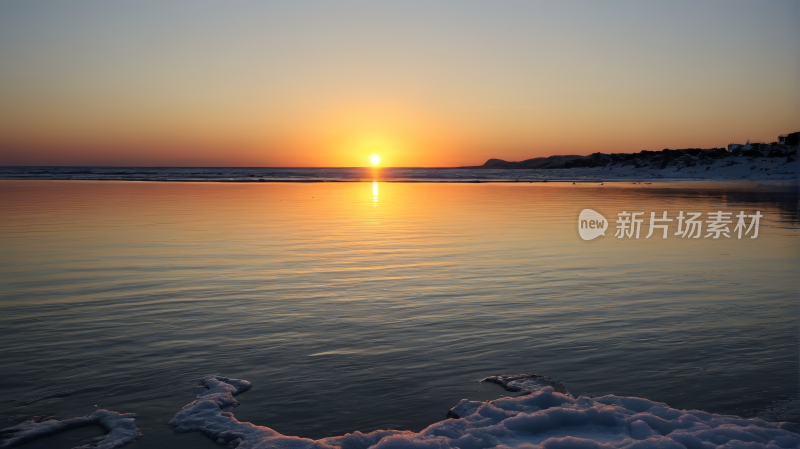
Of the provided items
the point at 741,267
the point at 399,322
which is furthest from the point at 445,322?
the point at 741,267

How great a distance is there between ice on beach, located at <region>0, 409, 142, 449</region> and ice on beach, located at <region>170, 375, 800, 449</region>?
A: 1.17 ft

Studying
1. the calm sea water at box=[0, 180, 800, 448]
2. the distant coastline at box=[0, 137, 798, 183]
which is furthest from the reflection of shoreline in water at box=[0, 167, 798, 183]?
the calm sea water at box=[0, 180, 800, 448]

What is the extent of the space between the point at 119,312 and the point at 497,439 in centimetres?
561

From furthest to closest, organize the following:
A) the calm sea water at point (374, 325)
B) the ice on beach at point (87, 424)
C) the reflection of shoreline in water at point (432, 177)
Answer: the reflection of shoreline in water at point (432, 177) < the calm sea water at point (374, 325) < the ice on beach at point (87, 424)

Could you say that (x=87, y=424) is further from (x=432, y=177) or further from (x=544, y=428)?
(x=432, y=177)

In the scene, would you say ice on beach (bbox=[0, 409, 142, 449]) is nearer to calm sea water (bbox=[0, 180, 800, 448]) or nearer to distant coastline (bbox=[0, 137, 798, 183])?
calm sea water (bbox=[0, 180, 800, 448])

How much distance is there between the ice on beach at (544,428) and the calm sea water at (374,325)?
168 millimetres

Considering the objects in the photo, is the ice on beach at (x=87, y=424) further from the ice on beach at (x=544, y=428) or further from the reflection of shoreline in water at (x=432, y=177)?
the reflection of shoreline in water at (x=432, y=177)

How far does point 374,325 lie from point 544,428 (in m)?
2.85

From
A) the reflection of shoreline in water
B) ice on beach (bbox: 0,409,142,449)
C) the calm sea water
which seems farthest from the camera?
the reflection of shoreline in water

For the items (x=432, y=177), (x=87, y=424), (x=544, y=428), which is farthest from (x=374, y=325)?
(x=432, y=177)

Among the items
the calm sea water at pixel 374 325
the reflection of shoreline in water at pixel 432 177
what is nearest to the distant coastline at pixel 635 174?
the reflection of shoreline in water at pixel 432 177

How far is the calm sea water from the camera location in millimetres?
5031

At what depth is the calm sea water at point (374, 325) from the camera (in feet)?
16.5
